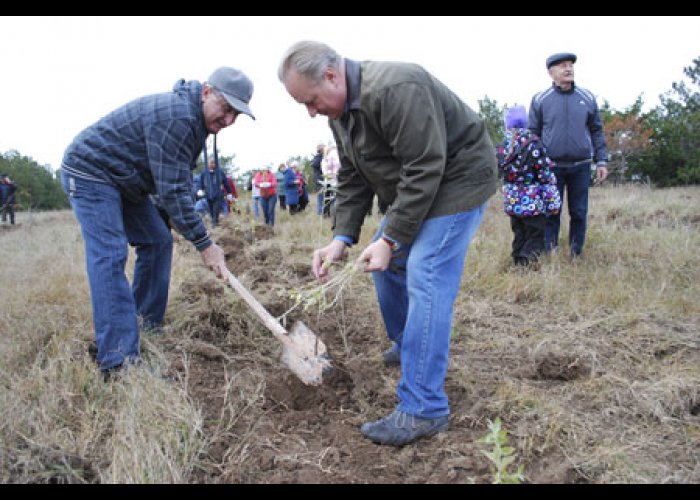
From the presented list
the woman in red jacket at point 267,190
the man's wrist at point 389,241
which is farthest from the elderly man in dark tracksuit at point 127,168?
the woman in red jacket at point 267,190

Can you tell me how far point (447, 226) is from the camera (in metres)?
2.25

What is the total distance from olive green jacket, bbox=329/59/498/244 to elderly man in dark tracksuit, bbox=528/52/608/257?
285 centimetres

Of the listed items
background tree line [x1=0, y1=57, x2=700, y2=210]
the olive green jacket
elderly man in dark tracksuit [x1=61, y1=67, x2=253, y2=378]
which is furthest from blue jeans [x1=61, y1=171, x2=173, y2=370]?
background tree line [x1=0, y1=57, x2=700, y2=210]

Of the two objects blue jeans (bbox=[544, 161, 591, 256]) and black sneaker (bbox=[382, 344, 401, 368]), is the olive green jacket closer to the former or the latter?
black sneaker (bbox=[382, 344, 401, 368])

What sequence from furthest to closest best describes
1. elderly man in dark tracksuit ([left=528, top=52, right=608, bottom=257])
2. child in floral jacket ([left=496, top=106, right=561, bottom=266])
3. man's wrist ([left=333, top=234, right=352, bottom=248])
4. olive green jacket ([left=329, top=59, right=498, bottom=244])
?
1. elderly man in dark tracksuit ([left=528, top=52, right=608, bottom=257])
2. child in floral jacket ([left=496, top=106, right=561, bottom=266])
3. man's wrist ([left=333, top=234, right=352, bottom=248])
4. olive green jacket ([left=329, top=59, right=498, bottom=244])

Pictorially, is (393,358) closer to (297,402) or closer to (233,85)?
(297,402)

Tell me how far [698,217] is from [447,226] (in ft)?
22.3

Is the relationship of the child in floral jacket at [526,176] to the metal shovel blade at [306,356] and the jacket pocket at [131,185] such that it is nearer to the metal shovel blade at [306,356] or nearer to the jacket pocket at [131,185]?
the metal shovel blade at [306,356]

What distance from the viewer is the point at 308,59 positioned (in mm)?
2078

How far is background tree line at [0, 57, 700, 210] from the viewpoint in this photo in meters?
20.7

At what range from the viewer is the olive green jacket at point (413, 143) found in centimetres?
205
